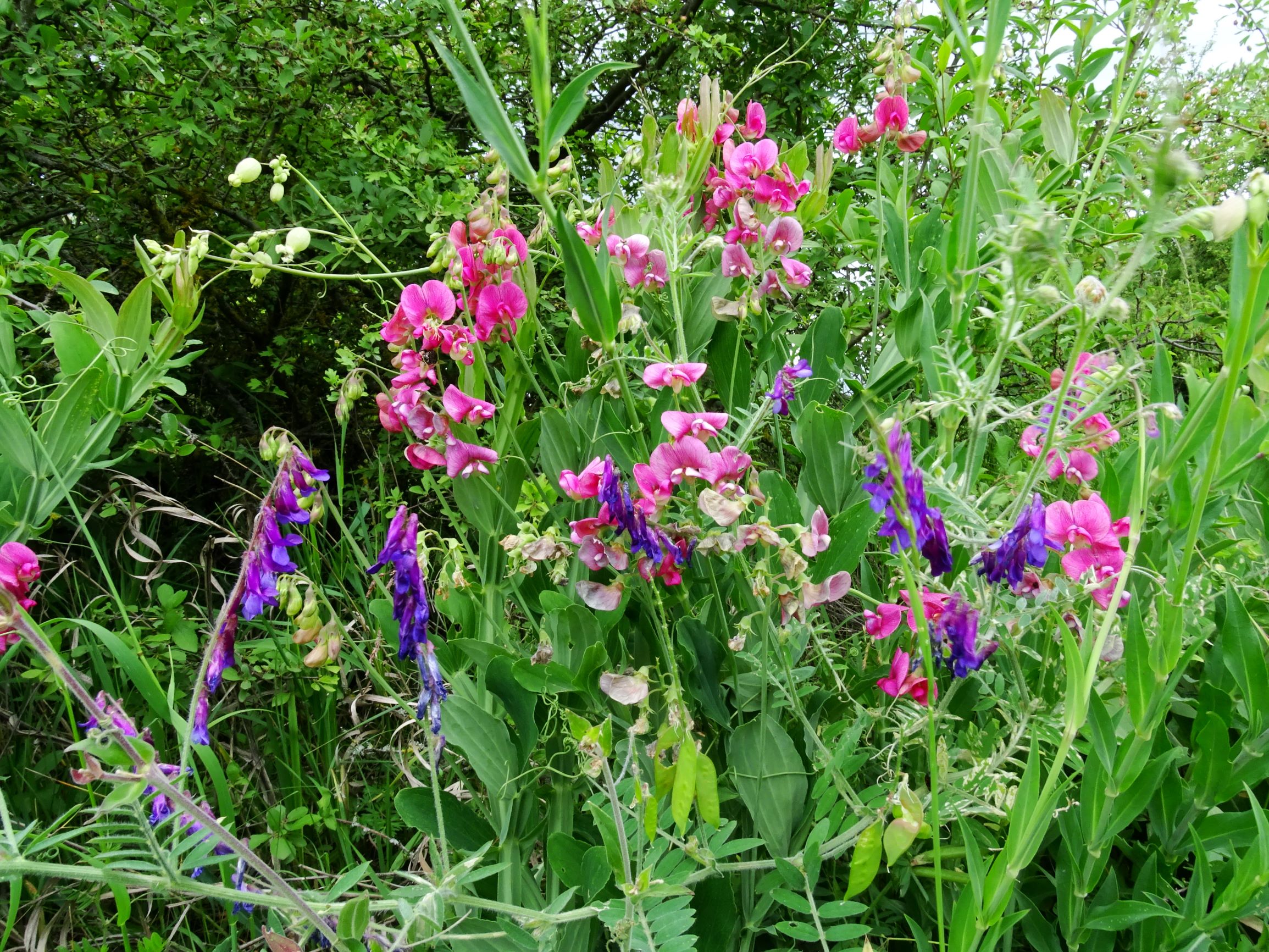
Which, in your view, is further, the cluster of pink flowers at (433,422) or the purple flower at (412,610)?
the cluster of pink flowers at (433,422)

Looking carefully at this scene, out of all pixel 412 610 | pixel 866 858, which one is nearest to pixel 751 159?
pixel 412 610

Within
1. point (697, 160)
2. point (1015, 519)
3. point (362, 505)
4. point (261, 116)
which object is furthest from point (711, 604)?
point (261, 116)

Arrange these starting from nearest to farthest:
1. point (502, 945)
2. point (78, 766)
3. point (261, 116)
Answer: point (502, 945) → point (78, 766) → point (261, 116)

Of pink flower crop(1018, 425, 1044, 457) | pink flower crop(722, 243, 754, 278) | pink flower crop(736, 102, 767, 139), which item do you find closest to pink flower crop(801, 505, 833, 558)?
pink flower crop(1018, 425, 1044, 457)

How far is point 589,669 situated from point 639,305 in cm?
53

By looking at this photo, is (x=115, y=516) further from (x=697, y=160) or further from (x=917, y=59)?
(x=917, y=59)

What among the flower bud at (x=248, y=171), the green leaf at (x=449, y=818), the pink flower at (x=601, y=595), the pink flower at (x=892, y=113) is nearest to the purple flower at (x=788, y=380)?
the pink flower at (x=601, y=595)

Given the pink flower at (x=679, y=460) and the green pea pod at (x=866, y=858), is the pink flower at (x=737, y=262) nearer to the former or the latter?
the pink flower at (x=679, y=460)

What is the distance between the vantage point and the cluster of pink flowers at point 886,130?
1238 millimetres

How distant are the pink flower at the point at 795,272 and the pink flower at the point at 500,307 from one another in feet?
1.14

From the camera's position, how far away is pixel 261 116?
2.54m

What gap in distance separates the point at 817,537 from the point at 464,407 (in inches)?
17.3

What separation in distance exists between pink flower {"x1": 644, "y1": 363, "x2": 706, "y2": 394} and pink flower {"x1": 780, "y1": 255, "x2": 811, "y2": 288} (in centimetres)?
28

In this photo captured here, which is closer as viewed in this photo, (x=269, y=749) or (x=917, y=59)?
(x=917, y=59)
